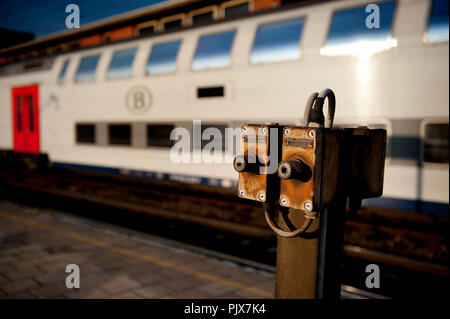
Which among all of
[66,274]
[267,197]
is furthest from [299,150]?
[66,274]

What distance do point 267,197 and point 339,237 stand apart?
0.48m

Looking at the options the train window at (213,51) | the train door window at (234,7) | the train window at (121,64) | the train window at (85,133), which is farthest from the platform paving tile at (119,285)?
the train door window at (234,7)

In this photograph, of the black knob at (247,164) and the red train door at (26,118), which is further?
the red train door at (26,118)

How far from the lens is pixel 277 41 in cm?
732

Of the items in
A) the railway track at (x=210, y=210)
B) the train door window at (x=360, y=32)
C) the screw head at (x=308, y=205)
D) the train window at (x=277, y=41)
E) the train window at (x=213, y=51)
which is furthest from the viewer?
the train window at (x=213, y=51)

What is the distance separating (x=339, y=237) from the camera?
1.95m

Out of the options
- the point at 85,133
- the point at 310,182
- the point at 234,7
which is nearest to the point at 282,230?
the point at 310,182

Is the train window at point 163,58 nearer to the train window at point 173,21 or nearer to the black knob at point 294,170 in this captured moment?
the black knob at point 294,170

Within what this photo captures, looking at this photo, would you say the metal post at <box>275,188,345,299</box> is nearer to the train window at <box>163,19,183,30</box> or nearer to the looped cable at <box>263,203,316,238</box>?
the looped cable at <box>263,203,316,238</box>

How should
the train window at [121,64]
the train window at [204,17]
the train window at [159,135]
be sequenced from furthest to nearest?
1. the train window at [204,17]
2. the train window at [121,64]
3. the train window at [159,135]

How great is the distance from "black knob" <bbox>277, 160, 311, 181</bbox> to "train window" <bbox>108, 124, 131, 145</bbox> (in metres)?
9.02

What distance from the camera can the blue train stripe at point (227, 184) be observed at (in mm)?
5832

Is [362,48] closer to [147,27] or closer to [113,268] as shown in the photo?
[113,268]

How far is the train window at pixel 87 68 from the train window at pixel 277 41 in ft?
18.5
